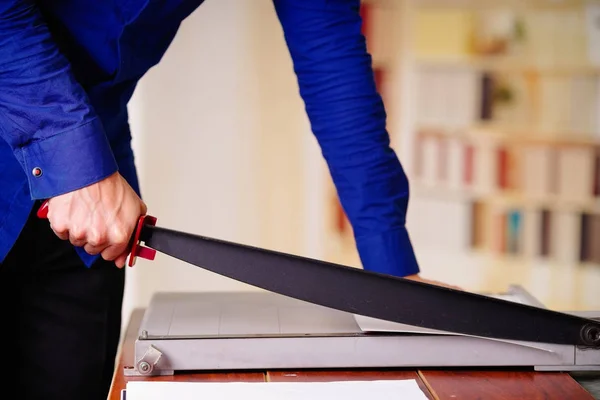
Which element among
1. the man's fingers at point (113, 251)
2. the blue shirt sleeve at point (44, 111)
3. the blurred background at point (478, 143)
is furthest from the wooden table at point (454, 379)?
the blurred background at point (478, 143)

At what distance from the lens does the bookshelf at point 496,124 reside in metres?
3.94

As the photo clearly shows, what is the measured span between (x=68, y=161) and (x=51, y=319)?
0.33 meters

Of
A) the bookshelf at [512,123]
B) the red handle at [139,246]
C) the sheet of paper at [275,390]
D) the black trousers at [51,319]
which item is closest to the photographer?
the sheet of paper at [275,390]

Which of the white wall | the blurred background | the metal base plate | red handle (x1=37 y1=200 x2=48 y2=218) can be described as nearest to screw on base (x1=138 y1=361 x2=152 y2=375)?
the metal base plate

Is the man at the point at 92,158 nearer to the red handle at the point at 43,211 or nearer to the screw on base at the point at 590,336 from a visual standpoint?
the red handle at the point at 43,211

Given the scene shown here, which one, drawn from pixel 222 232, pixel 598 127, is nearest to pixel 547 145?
pixel 598 127

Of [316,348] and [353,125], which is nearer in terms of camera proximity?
[316,348]

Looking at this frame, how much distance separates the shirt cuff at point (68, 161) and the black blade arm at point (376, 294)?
3.8 inches

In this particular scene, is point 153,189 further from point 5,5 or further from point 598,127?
point 598,127

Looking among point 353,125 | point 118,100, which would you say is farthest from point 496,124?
point 118,100

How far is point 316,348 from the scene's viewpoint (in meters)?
0.96

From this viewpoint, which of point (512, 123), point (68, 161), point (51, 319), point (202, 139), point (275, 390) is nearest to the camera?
point (275, 390)

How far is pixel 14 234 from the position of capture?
3.72 feet

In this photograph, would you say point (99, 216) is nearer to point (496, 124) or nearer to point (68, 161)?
point (68, 161)
